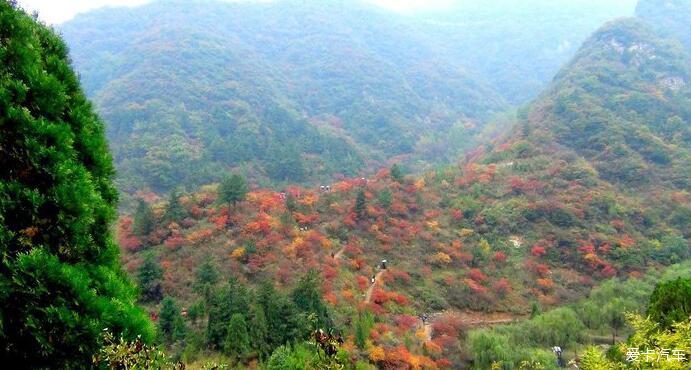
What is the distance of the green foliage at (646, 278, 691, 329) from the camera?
10977mm

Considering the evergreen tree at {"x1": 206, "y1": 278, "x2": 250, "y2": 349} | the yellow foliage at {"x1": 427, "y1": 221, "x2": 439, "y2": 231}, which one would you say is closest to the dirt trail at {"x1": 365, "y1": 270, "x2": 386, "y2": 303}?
the yellow foliage at {"x1": 427, "y1": 221, "x2": 439, "y2": 231}

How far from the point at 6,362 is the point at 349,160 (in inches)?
2434

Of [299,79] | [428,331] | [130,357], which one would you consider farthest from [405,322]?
[299,79]

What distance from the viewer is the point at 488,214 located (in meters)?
35.2

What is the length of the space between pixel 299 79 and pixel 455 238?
262ft

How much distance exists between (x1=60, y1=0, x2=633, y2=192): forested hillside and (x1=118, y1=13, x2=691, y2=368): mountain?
1729cm

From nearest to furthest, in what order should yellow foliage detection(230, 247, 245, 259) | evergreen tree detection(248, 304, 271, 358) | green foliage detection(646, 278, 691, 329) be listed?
green foliage detection(646, 278, 691, 329), evergreen tree detection(248, 304, 271, 358), yellow foliage detection(230, 247, 245, 259)

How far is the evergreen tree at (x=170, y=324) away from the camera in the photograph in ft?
53.8

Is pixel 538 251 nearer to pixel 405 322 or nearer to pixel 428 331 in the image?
pixel 428 331

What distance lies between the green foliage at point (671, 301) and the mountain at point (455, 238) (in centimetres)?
809

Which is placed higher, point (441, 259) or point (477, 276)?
point (441, 259)

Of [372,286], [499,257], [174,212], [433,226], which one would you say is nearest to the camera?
[372,286]

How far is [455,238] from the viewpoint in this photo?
32469mm

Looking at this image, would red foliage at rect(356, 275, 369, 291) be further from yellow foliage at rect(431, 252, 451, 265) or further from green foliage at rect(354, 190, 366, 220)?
green foliage at rect(354, 190, 366, 220)
